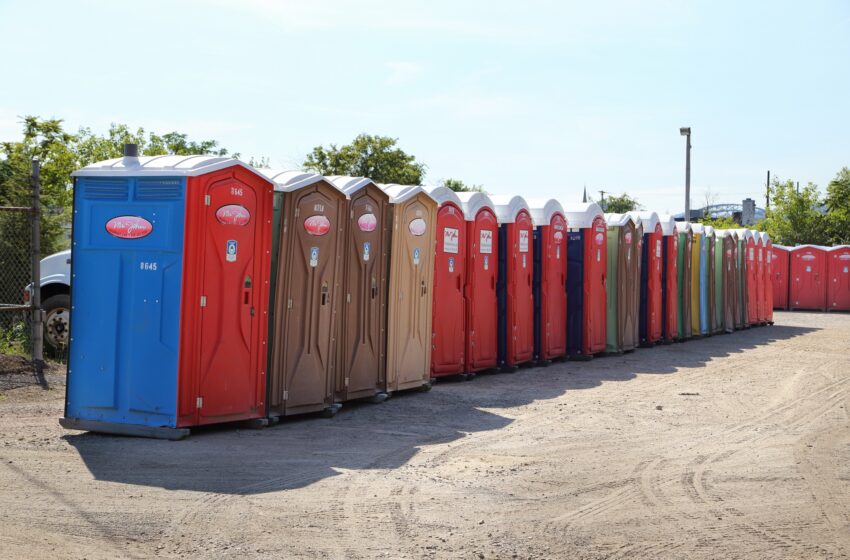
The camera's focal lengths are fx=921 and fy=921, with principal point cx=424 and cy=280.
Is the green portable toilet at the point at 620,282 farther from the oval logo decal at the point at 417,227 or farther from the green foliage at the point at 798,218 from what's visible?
the green foliage at the point at 798,218

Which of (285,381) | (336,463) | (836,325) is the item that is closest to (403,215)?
(285,381)

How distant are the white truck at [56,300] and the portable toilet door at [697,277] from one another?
12687 mm

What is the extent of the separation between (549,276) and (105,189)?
794cm

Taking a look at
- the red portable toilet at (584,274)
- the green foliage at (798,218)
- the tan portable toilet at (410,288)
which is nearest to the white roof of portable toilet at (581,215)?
the red portable toilet at (584,274)

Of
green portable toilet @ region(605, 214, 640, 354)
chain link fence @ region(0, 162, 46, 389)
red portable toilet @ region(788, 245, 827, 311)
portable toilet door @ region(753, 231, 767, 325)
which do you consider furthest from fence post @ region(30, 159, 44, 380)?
red portable toilet @ region(788, 245, 827, 311)

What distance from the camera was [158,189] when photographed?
7379 millimetres

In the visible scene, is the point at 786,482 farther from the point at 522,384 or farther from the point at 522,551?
the point at 522,384

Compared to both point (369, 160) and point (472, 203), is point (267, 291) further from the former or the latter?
point (369, 160)

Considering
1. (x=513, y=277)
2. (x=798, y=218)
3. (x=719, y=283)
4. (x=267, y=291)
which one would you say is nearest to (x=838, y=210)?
(x=798, y=218)

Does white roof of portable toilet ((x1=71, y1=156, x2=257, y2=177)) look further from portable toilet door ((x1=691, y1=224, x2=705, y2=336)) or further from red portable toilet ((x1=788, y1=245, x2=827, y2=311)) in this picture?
red portable toilet ((x1=788, y1=245, x2=827, y2=311))

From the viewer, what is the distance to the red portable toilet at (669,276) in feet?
59.1

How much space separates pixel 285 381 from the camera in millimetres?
8359

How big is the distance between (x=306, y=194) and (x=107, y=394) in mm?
2481

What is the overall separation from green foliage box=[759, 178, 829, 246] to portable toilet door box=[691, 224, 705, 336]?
2301cm
